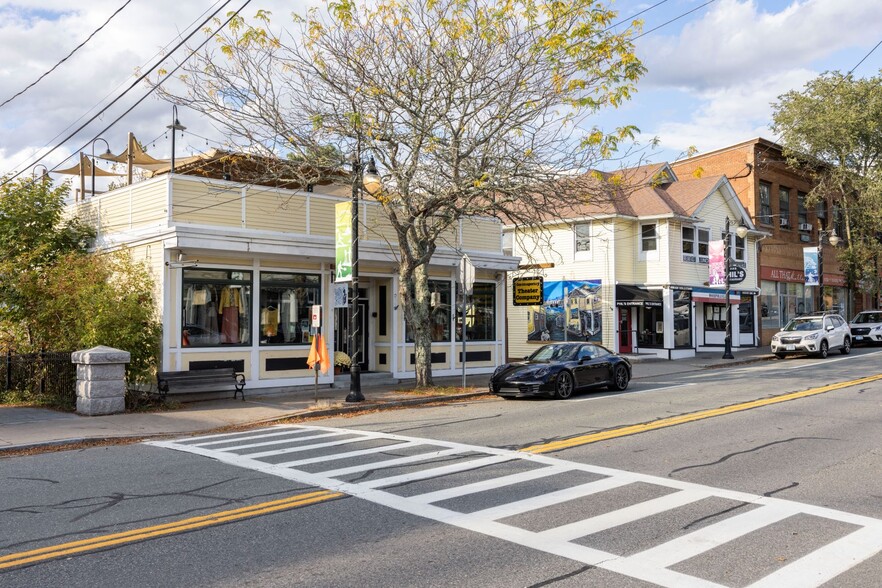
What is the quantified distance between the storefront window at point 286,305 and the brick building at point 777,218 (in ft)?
85.1

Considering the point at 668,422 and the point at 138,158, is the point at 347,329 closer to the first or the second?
the point at 138,158

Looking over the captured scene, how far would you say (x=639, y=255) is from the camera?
31.7 metres

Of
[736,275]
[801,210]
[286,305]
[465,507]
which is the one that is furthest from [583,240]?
[465,507]

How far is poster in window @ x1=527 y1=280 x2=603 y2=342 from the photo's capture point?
102 ft

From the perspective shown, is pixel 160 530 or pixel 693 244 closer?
pixel 160 530

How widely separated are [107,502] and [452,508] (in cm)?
349

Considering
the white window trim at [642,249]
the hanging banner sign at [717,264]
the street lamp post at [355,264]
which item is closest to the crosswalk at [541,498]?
the street lamp post at [355,264]

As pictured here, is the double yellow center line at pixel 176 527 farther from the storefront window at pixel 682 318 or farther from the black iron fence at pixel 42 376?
the storefront window at pixel 682 318

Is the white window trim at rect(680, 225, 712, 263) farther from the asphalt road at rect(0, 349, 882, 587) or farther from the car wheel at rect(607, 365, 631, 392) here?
the asphalt road at rect(0, 349, 882, 587)

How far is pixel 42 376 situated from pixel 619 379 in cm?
1344

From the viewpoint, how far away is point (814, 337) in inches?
1095

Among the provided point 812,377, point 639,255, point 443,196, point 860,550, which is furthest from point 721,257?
point 860,550

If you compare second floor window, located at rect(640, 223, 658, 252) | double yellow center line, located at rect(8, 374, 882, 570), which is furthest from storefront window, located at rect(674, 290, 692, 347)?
double yellow center line, located at rect(8, 374, 882, 570)

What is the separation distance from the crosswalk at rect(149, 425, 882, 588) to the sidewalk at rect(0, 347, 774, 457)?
2029 mm
